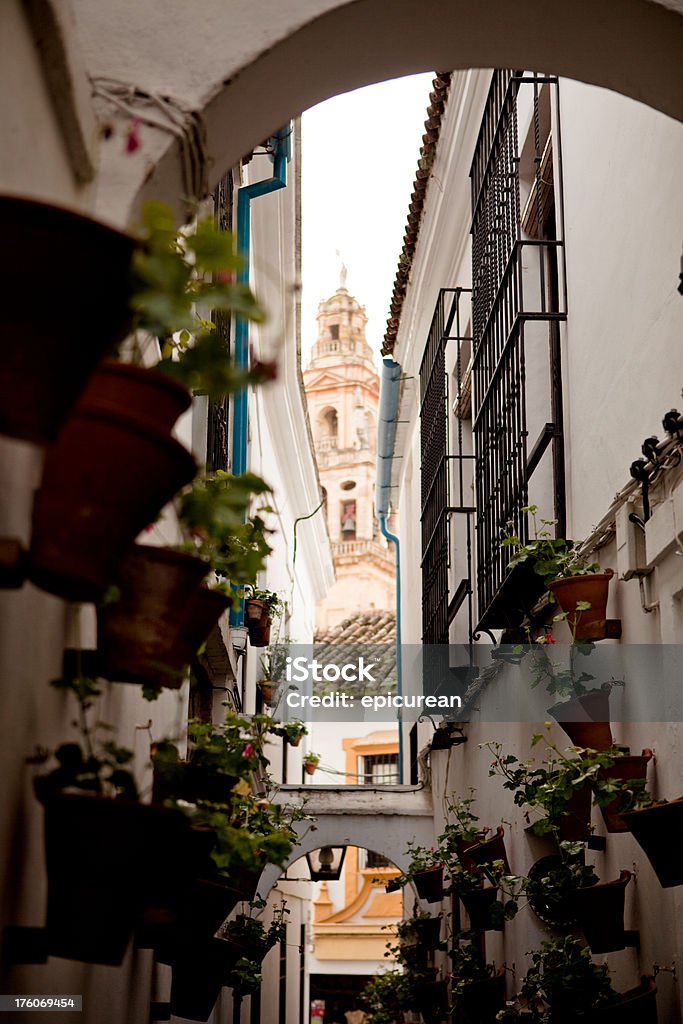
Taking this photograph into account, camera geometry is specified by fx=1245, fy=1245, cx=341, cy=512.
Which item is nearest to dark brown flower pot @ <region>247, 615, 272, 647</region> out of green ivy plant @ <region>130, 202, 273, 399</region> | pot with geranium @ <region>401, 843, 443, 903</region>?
pot with geranium @ <region>401, 843, 443, 903</region>

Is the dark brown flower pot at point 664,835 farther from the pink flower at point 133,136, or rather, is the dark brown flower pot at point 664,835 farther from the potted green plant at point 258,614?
the potted green plant at point 258,614

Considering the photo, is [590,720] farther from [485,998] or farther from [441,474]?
[441,474]

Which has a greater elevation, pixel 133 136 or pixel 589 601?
pixel 133 136

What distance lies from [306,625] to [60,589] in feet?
67.4

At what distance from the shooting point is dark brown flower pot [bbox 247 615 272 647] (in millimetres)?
9094

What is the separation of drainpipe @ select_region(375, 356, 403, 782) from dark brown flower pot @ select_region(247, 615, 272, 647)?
6.46m

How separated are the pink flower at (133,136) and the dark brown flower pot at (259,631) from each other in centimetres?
631

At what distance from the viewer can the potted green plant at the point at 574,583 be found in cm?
526

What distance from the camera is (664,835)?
391 centimetres

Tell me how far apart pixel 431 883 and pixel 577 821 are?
4.08 metres

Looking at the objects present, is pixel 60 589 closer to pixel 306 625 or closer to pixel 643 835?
pixel 643 835

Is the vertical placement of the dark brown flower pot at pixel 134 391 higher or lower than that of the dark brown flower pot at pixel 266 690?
lower

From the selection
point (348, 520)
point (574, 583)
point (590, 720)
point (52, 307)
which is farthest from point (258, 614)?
point (348, 520)

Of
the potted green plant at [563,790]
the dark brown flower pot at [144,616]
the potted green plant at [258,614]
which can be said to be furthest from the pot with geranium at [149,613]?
the potted green plant at [258,614]
